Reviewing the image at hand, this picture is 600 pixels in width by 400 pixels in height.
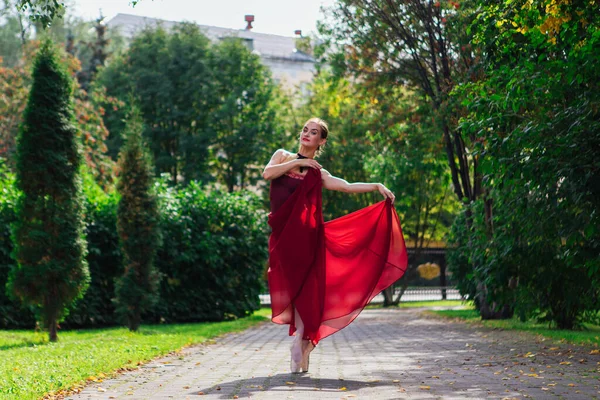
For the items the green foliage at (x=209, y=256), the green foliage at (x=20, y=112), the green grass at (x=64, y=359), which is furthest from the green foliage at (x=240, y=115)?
the green grass at (x=64, y=359)

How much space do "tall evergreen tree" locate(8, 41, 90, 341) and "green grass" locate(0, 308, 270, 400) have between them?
0.90 m

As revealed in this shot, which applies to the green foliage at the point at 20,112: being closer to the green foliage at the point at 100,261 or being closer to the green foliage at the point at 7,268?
the green foliage at the point at 100,261

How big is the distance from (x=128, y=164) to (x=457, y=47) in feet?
27.8

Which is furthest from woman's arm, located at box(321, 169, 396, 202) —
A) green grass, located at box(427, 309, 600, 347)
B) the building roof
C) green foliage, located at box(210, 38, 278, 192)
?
the building roof

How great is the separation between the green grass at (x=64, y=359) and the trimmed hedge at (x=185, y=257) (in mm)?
3639

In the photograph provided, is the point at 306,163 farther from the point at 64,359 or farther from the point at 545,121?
the point at 545,121

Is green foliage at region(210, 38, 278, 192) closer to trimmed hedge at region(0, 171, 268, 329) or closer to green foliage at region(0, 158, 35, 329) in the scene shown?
trimmed hedge at region(0, 171, 268, 329)

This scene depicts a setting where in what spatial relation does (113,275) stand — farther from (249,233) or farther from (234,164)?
(234,164)

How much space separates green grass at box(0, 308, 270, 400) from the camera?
752cm

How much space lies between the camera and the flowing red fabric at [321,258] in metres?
8.43

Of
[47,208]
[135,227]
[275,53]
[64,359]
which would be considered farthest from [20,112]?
[275,53]

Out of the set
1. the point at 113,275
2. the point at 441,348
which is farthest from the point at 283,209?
the point at 113,275

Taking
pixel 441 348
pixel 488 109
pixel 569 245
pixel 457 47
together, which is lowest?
pixel 441 348

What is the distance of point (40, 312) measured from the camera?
14531 mm
